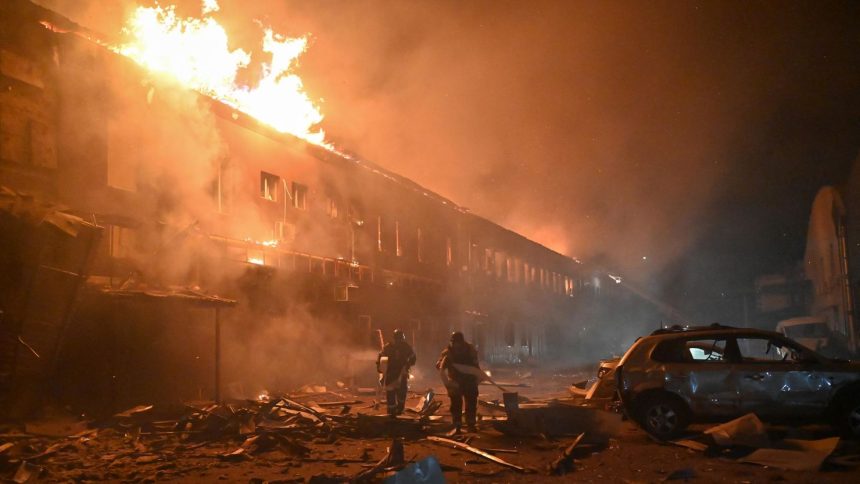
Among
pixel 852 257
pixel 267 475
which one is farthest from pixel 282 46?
pixel 852 257

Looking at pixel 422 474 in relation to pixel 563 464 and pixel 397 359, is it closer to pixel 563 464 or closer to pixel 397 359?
pixel 563 464

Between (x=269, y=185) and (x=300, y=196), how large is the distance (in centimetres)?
152

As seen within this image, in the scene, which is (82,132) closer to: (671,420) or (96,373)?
(96,373)

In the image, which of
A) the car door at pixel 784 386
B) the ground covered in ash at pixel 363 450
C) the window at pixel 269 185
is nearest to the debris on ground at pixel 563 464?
the ground covered in ash at pixel 363 450

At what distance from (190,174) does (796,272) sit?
65.5 meters

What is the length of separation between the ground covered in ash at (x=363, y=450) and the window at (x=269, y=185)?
30.8 ft

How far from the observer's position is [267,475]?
771 centimetres

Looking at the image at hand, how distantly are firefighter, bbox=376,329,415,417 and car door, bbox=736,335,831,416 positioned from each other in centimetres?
613

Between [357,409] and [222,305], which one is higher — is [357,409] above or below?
below

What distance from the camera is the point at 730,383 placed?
31.1 ft

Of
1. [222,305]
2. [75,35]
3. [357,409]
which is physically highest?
[75,35]

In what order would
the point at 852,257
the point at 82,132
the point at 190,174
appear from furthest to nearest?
the point at 852,257
the point at 190,174
the point at 82,132

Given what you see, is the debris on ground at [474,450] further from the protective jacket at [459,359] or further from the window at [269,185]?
the window at [269,185]

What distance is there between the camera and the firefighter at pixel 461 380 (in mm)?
10953
